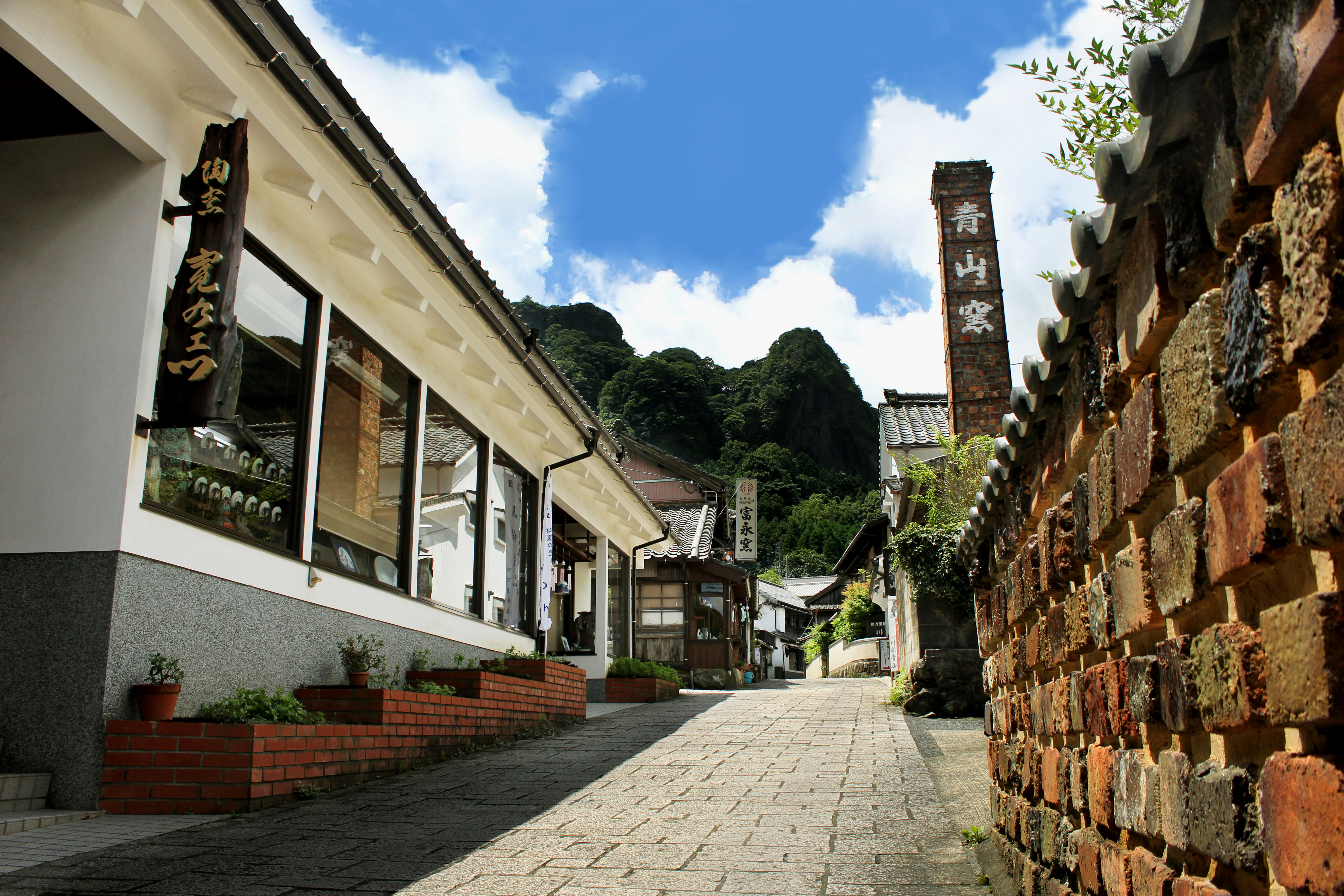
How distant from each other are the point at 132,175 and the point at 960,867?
18.9ft

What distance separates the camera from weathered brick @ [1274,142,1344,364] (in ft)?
3.85

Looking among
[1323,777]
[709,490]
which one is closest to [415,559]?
[1323,777]

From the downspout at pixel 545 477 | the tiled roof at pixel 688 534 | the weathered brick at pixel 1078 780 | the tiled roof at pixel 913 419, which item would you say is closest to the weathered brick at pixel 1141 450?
the weathered brick at pixel 1078 780

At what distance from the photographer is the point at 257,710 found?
18.2 feet

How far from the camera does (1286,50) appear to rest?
49.6 inches

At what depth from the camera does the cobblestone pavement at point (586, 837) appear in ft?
12.6

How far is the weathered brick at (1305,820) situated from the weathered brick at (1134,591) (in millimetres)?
567

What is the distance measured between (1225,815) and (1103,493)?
34.4 inches

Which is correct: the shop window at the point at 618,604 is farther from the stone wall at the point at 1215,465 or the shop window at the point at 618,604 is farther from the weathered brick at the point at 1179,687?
the weathered brick at the point at 1179,687

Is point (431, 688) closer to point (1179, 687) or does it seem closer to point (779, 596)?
point (1179, 687)

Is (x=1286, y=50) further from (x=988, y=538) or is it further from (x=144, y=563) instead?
(x=144, y=563)

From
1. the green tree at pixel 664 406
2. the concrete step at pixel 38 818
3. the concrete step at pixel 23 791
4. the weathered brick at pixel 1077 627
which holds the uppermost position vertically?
the green tree at pixel 664 406

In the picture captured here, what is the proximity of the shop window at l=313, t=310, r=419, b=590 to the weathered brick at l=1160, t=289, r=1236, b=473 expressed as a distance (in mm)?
6581

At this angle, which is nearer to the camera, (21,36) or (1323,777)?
(1323,777)
